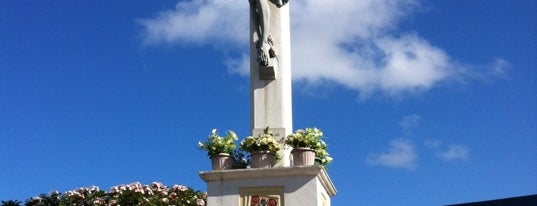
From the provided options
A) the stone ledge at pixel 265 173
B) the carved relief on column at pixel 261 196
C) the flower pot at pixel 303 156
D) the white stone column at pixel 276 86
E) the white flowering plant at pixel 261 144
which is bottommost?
the carved relief on column at pixel 261 196

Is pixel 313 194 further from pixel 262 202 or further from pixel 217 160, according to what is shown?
pixel 217 160

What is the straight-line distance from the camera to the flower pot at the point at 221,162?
770cm

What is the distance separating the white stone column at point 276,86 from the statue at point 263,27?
0.06 meters

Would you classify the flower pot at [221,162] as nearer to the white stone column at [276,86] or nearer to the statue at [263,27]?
the white stone column at [276,86]

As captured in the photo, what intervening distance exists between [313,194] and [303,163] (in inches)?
14.1

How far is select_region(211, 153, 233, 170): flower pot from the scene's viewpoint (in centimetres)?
770

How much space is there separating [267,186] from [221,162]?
0.65m

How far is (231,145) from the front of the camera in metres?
7.86

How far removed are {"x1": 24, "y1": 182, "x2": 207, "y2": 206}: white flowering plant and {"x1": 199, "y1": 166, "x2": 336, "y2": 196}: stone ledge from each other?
5.28 metres

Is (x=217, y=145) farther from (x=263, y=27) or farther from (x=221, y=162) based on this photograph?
(x=263, y=27)

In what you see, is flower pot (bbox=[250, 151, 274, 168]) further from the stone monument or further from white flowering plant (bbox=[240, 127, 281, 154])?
the stone monument

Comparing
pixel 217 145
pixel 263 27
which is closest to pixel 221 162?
pixel 217 145

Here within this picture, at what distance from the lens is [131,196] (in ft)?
42.8

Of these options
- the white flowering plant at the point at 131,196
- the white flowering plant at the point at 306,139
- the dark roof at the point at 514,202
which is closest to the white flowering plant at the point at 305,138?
the white flowering plant at the point at 306,139
